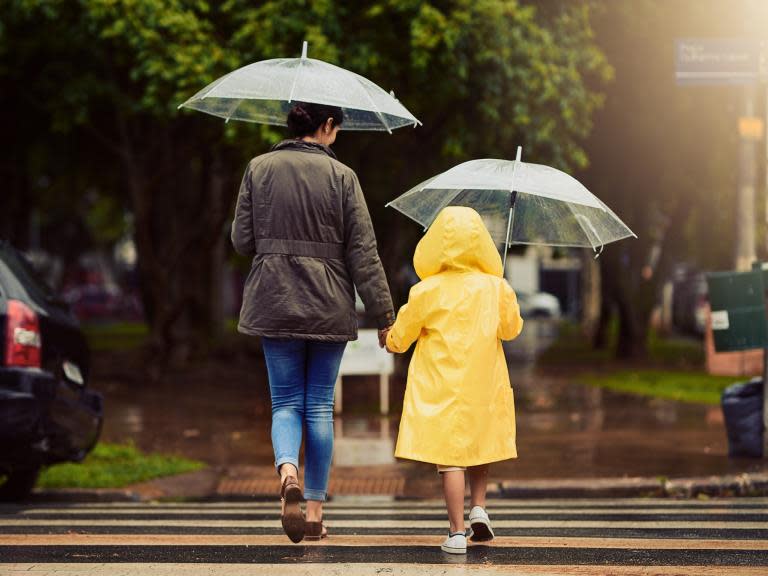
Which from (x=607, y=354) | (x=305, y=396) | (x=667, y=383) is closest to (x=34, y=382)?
(x=305, y=396)

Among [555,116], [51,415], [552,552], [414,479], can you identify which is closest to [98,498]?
[51,415]

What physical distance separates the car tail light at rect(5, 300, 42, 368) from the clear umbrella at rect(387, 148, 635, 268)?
2358 mm

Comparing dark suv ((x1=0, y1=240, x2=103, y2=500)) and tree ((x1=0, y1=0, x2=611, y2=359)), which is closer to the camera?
dark suv ((x1=0, y1=240, x2=103, y2=500))

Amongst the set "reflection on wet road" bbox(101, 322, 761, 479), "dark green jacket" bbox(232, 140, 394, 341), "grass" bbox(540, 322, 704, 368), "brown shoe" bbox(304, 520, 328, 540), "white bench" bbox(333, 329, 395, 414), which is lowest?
"grass" bbox(540, 322, 704, 368)

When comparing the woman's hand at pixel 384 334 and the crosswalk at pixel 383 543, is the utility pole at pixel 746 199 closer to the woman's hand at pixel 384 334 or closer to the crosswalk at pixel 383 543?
the crosswalk at pixel 383 543

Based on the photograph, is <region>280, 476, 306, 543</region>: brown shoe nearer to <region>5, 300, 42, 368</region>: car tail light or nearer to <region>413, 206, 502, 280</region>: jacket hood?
<region>413, 206, 502, 280</region>: jacket hood

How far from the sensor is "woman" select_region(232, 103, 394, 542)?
18.3 ft

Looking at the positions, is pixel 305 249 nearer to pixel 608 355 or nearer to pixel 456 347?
pixel 456 347

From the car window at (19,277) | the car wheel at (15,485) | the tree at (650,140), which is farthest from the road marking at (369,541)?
the tree at (650,140)

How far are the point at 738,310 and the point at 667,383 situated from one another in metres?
8.61

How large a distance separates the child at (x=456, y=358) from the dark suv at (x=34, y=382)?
2.67 metres

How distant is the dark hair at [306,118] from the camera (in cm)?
580

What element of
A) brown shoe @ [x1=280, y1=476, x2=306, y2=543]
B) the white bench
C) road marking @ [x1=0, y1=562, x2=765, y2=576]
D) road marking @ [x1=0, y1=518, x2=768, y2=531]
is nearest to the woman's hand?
brown shoe @ [x1=280, y1=476, x2=306, y2=543]

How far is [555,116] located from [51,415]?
10.3 m
